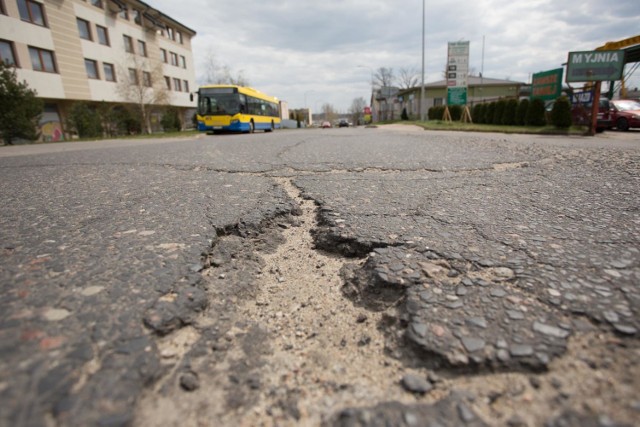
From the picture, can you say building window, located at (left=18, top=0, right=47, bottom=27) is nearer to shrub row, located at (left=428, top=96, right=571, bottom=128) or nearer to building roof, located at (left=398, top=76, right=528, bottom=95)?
shrub row, located at (left=428, top=96, right=571, bottom=128)

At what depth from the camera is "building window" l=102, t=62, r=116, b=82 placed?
88.3 ft

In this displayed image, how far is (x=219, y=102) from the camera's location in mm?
17922

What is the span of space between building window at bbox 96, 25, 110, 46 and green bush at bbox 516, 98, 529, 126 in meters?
30.1

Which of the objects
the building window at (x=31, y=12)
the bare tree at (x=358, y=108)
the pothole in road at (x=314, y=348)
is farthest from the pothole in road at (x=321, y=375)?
the bare tree at (x=358, y=108)

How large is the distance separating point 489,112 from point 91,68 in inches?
1134

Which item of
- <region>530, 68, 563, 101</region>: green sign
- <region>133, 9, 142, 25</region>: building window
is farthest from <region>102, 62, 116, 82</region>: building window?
<region>530, 68, 563, 101</region>: green sign

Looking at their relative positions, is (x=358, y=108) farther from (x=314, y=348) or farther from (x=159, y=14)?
(x=314, y=348)

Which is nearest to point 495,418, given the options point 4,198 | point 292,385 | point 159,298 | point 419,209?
point 292,385

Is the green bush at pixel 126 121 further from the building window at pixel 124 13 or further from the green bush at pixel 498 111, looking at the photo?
the green bush at pixel 498 111

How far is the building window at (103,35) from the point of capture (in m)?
26.7

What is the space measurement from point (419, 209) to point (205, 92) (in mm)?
17724

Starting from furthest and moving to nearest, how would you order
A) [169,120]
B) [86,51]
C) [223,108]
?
[169,120]
[86,51]
[223,108]

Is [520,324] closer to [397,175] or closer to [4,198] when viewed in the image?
[397,175]

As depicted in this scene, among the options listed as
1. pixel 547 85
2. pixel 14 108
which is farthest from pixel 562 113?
pixel 14 108
